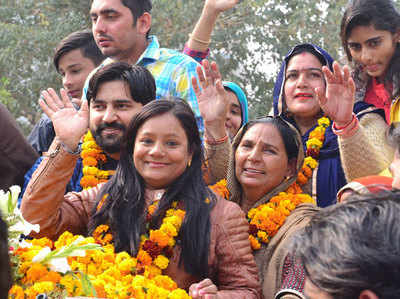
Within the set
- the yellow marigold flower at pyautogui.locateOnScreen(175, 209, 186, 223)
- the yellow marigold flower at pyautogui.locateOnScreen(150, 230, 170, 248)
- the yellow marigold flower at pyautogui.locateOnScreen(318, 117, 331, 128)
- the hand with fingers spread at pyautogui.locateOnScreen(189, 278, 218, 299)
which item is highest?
the yellow marigold flower at pyautogui.locateOnScreen(318, 117, 331, 128)

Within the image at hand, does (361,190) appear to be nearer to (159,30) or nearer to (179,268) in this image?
(179,268)

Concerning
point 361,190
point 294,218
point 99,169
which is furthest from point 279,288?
point 99,169

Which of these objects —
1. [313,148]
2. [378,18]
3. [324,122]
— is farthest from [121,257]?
[378,18]

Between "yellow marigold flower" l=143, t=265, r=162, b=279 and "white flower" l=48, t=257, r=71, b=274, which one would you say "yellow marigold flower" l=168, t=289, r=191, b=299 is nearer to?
"yellow marigold flower" l=143, t=265, r=162, b=279

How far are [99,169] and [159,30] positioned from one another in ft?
21.0

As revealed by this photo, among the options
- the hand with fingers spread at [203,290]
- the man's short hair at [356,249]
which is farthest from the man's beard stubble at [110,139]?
the man's short hair at [356,249]

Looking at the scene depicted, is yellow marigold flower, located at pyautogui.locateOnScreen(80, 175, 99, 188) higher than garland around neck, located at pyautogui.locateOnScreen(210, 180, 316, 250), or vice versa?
yellow marigold flower, located at pyautogui.locateOnScreen(80, 175, 99, 188)

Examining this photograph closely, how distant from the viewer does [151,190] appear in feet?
11.2

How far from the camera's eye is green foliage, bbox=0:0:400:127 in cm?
987

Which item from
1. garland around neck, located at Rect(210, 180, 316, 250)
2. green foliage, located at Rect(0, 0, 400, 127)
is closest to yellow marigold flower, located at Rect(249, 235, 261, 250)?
garland around neck, located at Rect(210, 180, 316, 250)

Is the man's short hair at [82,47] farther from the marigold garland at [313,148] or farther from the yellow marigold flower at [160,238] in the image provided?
the yellow marigold flower at [160,238]

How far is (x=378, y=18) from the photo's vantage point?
3.95m

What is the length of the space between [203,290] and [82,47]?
333cm

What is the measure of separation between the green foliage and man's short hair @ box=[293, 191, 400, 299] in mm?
8576
